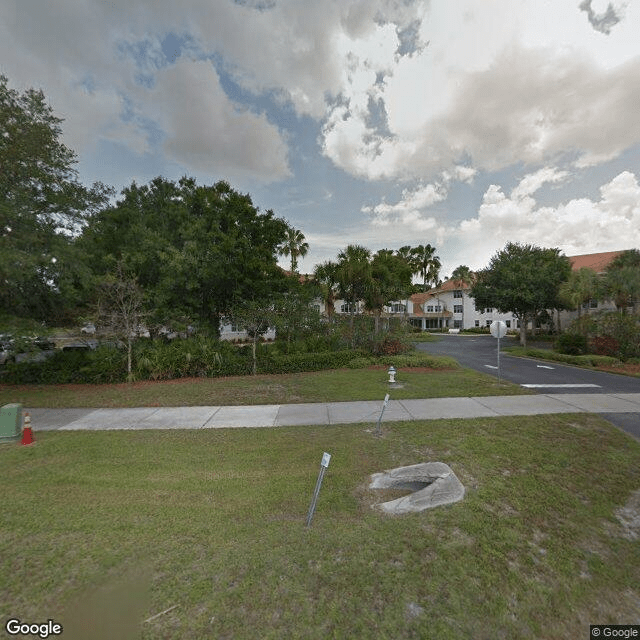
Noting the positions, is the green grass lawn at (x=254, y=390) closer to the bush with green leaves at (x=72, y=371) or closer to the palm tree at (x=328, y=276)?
the bush with green leaves at (x=72, y=371)

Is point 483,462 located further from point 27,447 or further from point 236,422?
point 27,447

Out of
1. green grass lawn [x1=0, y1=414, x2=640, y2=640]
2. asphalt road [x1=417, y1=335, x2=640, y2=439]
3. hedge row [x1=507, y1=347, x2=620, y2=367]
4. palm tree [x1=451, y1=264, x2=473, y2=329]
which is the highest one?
palm tree [x1=451, y1=264, x2=473, y2=329]

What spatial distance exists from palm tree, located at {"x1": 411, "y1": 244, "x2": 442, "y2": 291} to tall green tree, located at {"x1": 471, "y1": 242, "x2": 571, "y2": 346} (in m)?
24.1

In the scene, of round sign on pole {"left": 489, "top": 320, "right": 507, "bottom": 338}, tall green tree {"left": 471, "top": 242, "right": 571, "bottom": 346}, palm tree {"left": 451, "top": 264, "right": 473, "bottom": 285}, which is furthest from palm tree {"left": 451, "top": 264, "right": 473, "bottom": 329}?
round sign on pole {"left": 489, "top": 320, "right": 507, "bottom": 338}

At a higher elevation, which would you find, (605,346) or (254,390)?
(605,346)

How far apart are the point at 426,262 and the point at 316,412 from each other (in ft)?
162

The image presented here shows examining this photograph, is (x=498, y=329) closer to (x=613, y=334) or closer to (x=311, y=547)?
(x=613, y=334)

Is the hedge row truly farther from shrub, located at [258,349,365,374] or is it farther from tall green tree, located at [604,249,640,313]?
shrub, located at [258,349,365,374]

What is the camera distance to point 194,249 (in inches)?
511

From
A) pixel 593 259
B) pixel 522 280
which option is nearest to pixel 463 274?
pixel 593 259

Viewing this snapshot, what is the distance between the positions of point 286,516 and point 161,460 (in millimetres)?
3012

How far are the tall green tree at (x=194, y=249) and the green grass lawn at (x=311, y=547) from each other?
28.9 ft

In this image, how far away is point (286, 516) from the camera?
154 inches

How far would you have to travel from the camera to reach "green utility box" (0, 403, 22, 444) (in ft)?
21.8
